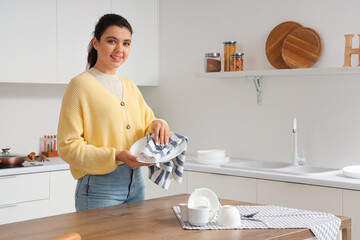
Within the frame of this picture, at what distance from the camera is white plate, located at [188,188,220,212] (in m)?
1.85

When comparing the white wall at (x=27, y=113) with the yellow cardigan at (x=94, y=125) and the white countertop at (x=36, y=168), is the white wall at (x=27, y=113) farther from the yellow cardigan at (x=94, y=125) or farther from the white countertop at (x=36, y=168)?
the yellow cardigan at (x=94, y=125)

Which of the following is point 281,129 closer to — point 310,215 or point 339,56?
point 339,56

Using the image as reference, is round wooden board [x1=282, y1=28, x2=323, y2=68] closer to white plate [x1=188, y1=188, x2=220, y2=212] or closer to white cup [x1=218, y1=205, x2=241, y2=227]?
white plate [x1=188, y1=188, x2=220, y2=212]

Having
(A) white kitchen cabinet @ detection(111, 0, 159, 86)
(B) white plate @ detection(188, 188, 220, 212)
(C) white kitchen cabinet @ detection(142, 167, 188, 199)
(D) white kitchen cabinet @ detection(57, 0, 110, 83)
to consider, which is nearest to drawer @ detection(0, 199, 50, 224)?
(C) white kitchen cabinet @ detection(142, 167, 188, 199)

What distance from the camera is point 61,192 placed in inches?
144

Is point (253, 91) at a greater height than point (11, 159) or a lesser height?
greater

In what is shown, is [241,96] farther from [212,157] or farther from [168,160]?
[168,160]

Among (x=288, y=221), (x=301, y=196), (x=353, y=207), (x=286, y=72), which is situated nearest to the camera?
(x=288, y=221)

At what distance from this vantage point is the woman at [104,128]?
203cm

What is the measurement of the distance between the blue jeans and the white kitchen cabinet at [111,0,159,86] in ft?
7.15

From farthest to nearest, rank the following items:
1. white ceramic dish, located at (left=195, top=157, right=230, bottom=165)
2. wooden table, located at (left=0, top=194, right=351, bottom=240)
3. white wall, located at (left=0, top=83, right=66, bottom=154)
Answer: white wall, located at (left=0, top=83, right=66, bottom=154) < white ceramic dish, located at (left=195, top=157, right=230, bottom=165) < wooden table, located at (left=0, top=194, right=351, bottom=240)

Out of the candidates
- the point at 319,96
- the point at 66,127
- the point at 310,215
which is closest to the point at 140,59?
the point at 319,96

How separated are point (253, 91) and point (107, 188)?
200 cm

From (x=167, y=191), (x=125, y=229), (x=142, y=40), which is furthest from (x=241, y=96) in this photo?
(x=125, y=229)
